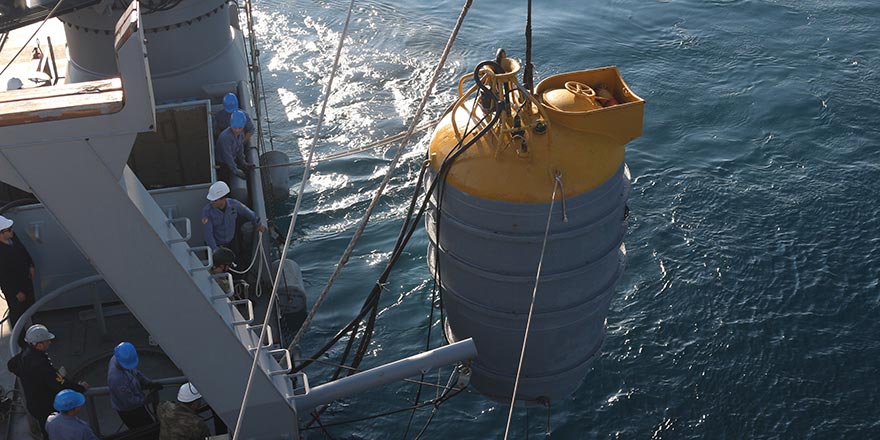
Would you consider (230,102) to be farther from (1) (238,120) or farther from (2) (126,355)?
(2) (126,355)

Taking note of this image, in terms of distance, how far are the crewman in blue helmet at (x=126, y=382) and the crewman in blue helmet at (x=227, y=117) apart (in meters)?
4.49

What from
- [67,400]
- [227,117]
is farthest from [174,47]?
[67,400]

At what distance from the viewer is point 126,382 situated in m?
6.99

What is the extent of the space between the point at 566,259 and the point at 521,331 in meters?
0.76

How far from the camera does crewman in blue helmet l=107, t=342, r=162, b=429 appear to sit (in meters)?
6.88

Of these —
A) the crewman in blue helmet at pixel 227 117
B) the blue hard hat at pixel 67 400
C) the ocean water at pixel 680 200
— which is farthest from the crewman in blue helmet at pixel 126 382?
the crewman in blue helmet at pixel 227 117

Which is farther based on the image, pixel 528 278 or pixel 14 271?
pixel 14 271

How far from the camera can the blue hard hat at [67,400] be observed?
20.9ft

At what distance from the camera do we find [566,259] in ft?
20.9

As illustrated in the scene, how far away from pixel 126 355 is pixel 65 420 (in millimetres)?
705

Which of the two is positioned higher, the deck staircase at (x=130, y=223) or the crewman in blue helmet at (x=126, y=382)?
the deck staircase at (x=130, y=223)

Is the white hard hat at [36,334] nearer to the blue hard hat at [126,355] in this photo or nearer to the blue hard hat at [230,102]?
the blue hard hat at [126,355]

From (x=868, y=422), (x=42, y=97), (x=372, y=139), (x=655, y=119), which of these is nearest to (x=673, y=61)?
(x=655, y=119)

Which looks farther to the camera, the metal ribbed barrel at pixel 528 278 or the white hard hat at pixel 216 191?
the white hard hat at pixel 216 191
